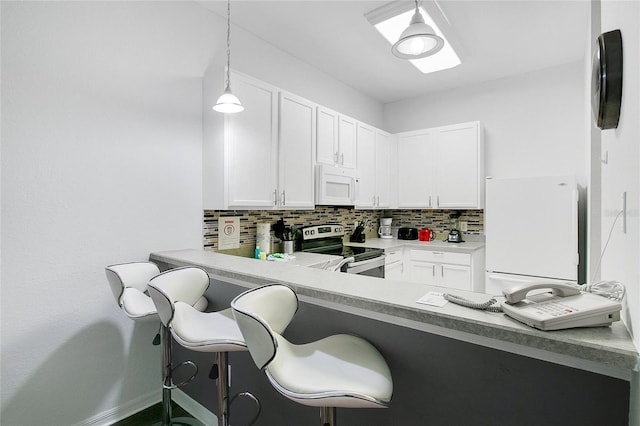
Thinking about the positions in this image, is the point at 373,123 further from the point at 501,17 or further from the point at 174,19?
the point at 174,19

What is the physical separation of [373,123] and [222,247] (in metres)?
2.90

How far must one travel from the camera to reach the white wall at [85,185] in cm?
159

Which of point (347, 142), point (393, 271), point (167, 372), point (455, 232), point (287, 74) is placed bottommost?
point (167, 372)

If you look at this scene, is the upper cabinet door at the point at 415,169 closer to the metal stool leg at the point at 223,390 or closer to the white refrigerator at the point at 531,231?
the white refrigerator at the point at 531,231

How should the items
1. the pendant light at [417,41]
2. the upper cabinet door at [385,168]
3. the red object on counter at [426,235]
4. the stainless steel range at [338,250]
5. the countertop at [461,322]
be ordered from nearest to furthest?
1. the countertop at [461,322]
2. the pendant light at [417,41]
3. the stainless steel range at [338,250]
4. the upper cabinet door at [385,168]
5. the red object on counter at [426,235]

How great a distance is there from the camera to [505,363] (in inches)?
34.8

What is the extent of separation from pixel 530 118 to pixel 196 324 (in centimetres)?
394

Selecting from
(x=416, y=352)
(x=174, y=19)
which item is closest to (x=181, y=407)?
(x=416, y=352)

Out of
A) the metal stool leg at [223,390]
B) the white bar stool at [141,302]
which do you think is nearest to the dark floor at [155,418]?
the white bar stool at [141,302]

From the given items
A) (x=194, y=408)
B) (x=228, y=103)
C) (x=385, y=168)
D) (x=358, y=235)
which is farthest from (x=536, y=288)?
(x=385, y=168)

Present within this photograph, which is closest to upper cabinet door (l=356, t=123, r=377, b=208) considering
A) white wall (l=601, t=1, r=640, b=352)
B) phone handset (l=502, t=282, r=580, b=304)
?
white wall (l=601, t=1, r=640, b=352)

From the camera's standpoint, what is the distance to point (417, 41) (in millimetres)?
2008

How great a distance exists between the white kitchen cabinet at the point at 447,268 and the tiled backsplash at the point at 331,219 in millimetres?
607

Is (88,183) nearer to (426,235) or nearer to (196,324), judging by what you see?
(196,324)
